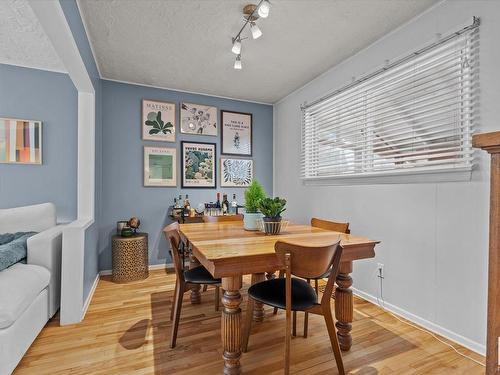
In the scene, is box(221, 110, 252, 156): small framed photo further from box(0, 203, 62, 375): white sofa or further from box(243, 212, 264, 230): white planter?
box(0, 203, 62, 375): white sofa

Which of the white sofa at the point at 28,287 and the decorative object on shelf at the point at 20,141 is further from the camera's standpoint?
the decorative object on shelf at the point at 20,141

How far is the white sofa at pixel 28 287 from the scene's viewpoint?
4.94ft

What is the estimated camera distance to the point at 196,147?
3.91 m

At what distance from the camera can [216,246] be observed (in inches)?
61.1

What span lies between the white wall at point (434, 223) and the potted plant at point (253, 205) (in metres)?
1.26

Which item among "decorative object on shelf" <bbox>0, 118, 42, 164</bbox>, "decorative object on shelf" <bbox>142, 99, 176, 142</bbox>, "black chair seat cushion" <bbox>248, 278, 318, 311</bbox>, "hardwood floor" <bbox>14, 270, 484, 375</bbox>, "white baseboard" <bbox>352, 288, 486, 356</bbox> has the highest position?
"decorative object on shelf" <bbox>142, 99, 176, 142</bbox>

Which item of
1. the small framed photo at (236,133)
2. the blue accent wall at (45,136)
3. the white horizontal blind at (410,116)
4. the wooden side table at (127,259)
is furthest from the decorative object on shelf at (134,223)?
the white horizontal blind at (410,116)

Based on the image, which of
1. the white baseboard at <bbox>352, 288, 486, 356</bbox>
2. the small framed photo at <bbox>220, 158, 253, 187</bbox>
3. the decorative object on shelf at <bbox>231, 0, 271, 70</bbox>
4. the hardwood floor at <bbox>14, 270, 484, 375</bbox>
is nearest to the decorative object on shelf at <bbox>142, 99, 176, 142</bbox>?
the small framed photo at <bbox>220, 158, 253, 187</bbox>

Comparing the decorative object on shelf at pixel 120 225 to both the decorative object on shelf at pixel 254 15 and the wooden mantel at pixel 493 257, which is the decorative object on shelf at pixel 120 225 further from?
the wooden mantel at pixel 493 257

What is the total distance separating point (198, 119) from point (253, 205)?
7.62 ft

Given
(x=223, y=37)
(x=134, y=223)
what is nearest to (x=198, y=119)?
(x=223, y=37)

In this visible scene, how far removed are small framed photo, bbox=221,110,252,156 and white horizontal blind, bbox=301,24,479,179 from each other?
4.48 ft

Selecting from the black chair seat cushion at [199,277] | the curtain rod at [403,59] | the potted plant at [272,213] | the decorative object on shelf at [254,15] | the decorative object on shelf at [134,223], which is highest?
the decorative object on shelf at [254,15]

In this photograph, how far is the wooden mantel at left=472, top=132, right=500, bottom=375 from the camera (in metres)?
0.58
